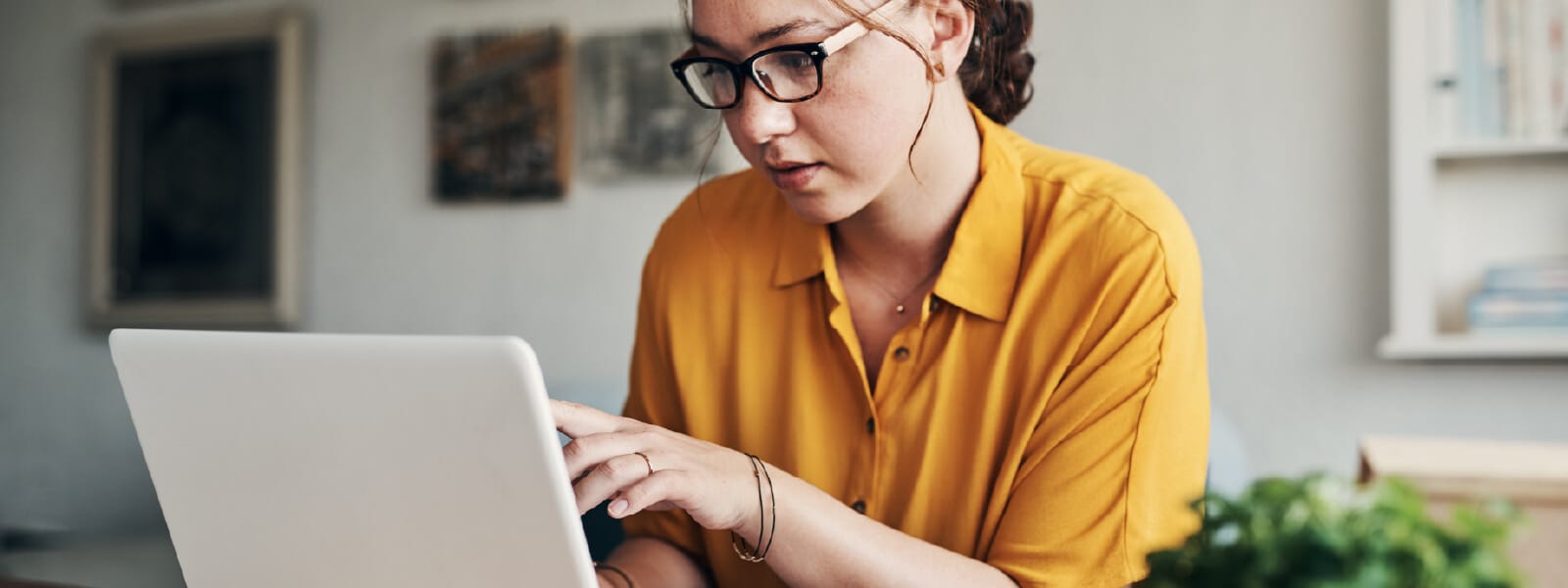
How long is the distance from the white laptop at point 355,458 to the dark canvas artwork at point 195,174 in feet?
7.88

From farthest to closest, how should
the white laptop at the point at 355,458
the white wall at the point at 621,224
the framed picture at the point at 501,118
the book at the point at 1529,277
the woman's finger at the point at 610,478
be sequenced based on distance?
the framed picture at the point at 501,118 < the white wall at the point at 621,224 < the book at the point at 1529,277 < the woman's finger at the point at 610,478 < the white laptop at the point at 355,458

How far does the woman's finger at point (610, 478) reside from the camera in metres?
0.69

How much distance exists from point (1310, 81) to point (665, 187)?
4.31 feet

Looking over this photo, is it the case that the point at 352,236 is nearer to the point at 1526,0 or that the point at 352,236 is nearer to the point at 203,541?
the point at 203,541

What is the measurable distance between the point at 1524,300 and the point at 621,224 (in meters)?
1.75

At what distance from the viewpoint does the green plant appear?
0.34 metres

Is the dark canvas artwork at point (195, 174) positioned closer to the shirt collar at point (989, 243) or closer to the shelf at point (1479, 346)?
the shirt collar at point (989, 243)

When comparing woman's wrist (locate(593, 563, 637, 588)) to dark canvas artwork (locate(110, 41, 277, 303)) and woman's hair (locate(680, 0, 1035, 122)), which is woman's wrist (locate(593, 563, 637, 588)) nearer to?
woman's hair (locate(680, 0, 1035, 122))

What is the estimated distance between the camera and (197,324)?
297cm

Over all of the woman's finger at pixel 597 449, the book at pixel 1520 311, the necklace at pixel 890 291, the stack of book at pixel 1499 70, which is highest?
the stack of book at pixel 1499 70

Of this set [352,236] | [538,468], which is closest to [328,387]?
[538,468]

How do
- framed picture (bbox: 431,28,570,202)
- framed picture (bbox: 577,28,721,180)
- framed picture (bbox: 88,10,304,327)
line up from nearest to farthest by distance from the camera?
1. framed picture (bbox: 577,28,721,180)
2. framed picture (bbox: 431,28,570,202)
3. framed picture (bbox: 88,10,304,327)

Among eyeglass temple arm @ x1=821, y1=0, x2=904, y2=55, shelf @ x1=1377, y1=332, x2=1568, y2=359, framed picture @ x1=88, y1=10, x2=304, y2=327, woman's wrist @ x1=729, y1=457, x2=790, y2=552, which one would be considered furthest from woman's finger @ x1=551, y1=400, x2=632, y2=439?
framed picture @ x1=88, y1=10, x2=304, y2=327

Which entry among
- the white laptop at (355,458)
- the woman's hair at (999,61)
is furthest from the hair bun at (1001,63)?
the white laptop at (355,458)
